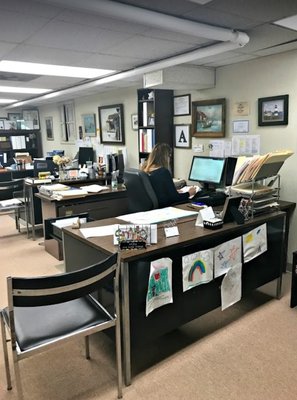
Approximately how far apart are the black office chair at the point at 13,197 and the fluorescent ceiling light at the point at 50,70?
1.61 metres

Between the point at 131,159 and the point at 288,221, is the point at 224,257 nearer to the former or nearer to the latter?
the point at 288,221

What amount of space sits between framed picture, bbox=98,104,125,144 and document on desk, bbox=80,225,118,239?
11.5 feet

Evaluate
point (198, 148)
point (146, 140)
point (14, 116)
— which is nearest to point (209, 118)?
point (198, 148)

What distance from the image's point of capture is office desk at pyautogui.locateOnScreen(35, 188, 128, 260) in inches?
154

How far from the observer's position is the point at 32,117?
8.64 metres

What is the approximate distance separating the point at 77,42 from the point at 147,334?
2374mm

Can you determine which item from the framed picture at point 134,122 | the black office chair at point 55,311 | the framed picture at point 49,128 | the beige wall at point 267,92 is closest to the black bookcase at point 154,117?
the beige wall at point 267,92

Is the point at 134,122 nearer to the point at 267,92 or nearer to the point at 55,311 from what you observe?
the point at 267,92

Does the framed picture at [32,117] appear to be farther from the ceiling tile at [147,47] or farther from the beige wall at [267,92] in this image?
the ceiling tile at [147,47]

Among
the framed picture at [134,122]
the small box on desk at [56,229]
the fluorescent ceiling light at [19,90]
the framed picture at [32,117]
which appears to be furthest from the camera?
the framed picture at [32,117]

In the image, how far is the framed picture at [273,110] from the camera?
3.31m

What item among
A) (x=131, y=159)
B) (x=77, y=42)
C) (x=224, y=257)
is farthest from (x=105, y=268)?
(x=131, y=159)

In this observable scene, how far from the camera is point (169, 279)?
80.5 inches

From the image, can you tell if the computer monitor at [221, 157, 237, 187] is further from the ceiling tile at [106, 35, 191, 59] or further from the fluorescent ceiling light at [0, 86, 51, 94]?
the fluorescent ceiling light at [0, 86, 51, 94]
